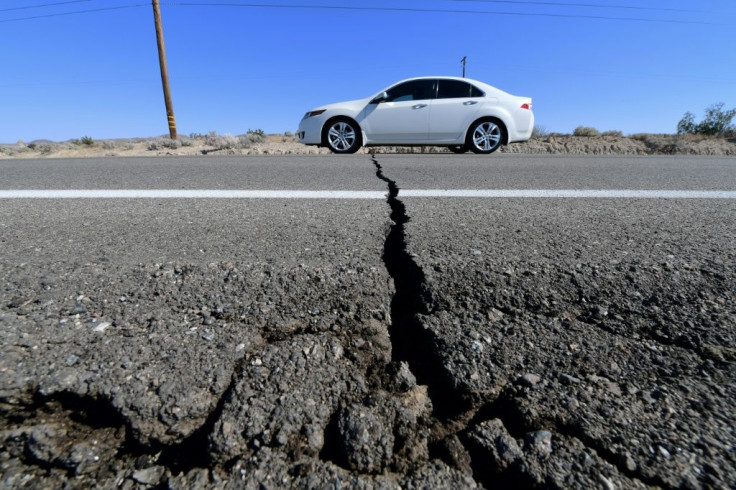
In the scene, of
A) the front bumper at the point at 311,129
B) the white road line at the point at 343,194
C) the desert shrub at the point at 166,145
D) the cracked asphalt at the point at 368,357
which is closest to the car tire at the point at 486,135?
the front bumper at the point at 311,129

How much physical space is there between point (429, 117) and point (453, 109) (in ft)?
1.57

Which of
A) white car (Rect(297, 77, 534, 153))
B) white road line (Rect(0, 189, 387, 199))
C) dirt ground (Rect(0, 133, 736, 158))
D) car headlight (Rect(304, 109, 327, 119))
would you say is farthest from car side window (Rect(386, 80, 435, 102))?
white road line (Rect(0, 189, 387, 199))

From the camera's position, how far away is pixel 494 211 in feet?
8.50

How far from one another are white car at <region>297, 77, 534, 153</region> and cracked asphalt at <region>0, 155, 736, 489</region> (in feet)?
20.1

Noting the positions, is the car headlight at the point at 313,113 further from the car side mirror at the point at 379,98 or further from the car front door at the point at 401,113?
the car side mirror at the point at 379,98

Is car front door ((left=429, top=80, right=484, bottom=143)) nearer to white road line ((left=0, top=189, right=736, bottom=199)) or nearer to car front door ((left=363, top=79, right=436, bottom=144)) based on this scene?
car front door ((left=363, top=79, right=436, bottom=144))

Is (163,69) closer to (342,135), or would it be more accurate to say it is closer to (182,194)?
(342,135)

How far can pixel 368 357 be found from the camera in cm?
114

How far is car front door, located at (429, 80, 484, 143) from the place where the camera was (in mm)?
7840

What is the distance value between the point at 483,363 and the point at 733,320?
83 centimetres

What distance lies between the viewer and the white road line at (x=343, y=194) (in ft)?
10.0

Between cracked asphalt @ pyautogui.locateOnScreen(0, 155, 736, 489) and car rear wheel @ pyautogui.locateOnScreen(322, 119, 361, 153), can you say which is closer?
cracked asphalt @ pyautogui.locateOnScreen(0, 155, 736, 489)

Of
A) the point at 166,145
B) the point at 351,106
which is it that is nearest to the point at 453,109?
the point at 351,106

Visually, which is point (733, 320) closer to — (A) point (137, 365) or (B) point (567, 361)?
(B) point (567, 361)
